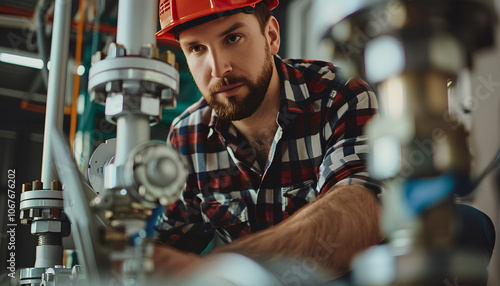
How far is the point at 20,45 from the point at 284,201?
1.99 feet

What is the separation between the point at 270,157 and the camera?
3.26 ft

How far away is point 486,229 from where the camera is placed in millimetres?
583

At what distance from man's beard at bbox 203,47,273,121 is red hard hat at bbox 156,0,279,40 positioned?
0.47 feet

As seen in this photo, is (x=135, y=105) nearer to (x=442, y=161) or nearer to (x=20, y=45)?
(x=442, y=161)

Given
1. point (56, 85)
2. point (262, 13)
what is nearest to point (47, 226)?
point (56, 85)

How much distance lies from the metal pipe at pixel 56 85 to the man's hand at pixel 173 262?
0.36 metres

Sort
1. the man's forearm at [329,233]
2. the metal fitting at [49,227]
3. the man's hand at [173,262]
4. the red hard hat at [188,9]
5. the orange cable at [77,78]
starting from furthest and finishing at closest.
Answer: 1. the orange cable at [77,78]
2. the red hard hat at [188,9]
3. the metal fitting at [49,227]
4. the man's forearm at [329,233]
5. the man's hand at [173,262]

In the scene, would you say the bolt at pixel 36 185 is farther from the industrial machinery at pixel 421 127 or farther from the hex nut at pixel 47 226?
the industrial machinery at pixel 421 127

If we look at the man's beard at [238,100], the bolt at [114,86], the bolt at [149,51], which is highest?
the man's beard at [238,100]

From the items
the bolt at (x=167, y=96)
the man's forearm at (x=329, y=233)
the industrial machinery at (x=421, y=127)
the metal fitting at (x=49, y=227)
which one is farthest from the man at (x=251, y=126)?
the industrial machinery at (x=421, y=127)

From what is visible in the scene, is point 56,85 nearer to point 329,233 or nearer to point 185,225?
point 329,233

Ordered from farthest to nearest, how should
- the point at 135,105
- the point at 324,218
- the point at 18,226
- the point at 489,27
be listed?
the point at 18,226 < the point at 324,218 < the point at 135,105 < the point at 489,27

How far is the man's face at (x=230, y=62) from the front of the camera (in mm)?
934

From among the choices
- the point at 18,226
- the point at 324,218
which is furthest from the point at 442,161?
the point at 18,226
